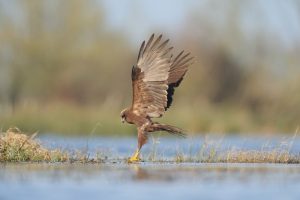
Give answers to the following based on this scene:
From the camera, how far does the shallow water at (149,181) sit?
11.4 m

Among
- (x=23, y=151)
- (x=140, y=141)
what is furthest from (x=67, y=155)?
(x=140, y=141)

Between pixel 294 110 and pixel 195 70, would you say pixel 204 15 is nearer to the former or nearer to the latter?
pixel 195 70

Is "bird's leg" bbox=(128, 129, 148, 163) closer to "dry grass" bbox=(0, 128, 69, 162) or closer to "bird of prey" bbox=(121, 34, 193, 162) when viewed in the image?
"bird of prey" bbox=(121, 34, 193, 162)

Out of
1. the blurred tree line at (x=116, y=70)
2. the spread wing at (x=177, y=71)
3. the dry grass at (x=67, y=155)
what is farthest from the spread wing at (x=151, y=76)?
the blurred tree line at (x=116, y=70)

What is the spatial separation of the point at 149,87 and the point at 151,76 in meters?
0.20

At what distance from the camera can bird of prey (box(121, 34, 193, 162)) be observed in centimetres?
1630

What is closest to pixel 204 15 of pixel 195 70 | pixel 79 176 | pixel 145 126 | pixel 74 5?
pixel 195 70

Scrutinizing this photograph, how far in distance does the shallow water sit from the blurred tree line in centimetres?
1507

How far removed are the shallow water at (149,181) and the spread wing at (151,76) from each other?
1.21m

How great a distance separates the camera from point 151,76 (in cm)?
1636

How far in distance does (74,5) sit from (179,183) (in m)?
31.9

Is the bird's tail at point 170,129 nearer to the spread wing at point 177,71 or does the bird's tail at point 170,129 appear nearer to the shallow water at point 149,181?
the shallow water at point 149,181

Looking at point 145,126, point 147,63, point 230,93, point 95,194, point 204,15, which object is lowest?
point 95,194

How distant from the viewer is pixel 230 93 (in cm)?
3950
